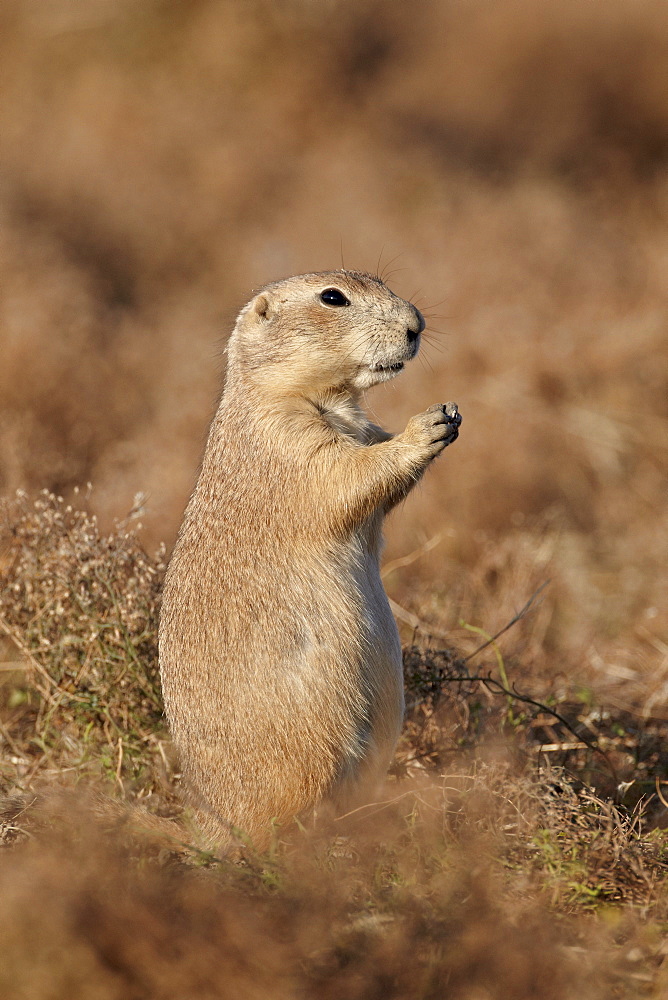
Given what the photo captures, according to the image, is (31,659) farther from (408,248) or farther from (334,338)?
(408,248)

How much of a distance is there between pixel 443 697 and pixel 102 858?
2.00m

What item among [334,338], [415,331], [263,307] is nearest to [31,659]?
[263,307]

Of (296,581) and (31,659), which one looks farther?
(31,659)

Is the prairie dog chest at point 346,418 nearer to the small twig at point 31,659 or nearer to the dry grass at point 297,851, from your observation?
the dry grass at point 297,851

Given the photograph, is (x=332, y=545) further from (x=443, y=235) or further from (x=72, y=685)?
(x=443, y=235)

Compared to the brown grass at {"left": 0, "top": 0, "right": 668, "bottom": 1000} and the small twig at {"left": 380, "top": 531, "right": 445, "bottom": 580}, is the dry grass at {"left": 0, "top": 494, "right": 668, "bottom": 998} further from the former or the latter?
the small twig at {"left": 380, "top": 531, "right": 445, "bottom": 580}

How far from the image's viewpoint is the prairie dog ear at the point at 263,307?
13.8 ft

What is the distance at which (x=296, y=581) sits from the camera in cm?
369

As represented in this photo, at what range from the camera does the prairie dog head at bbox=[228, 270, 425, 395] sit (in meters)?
3.90

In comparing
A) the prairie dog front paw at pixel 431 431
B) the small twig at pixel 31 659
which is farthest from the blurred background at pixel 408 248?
the small twig at pixel 31 659

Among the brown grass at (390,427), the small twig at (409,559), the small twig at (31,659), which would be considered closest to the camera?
the brown grass at (390,427)

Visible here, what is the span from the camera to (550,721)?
4.84 meters

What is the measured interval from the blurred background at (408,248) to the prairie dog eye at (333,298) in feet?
2.94

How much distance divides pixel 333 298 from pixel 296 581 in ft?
3.82
